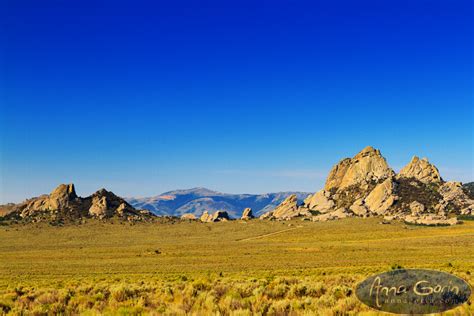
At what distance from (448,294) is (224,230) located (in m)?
109

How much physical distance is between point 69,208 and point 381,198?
11365cm

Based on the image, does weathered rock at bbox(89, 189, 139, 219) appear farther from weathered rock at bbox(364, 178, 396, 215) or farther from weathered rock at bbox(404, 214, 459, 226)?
weathered rock at bbox(404, 214, 459, 226)

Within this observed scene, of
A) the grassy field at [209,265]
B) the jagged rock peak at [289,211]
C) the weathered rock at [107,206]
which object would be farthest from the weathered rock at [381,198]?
the weathered rock at [107,206]

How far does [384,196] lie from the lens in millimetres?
151125

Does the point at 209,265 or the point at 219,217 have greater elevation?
the point at 219,217

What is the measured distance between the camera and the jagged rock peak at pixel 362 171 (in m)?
185

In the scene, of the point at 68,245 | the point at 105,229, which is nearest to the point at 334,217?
the point at 105,229

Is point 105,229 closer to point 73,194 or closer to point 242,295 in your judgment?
point 73,194

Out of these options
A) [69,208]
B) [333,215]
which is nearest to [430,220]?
[333,215]

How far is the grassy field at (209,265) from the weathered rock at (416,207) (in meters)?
20.9

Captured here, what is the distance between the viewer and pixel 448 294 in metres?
14.3

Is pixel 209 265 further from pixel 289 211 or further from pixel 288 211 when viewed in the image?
pixel 288 211

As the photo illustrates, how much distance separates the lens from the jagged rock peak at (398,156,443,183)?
168125 mm

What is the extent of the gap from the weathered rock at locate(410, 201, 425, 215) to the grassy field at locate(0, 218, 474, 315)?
20.9 m
